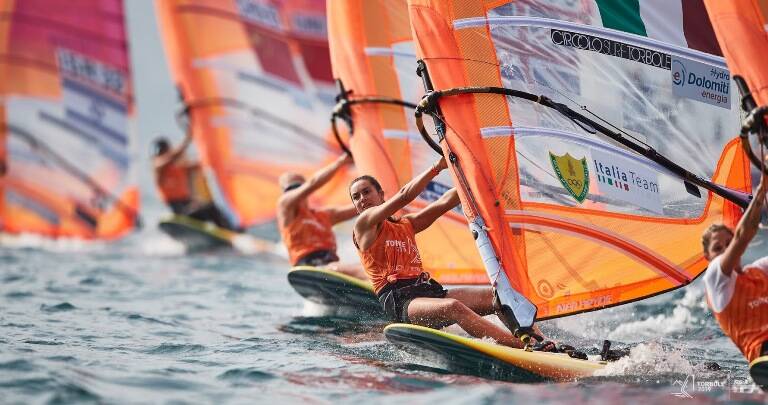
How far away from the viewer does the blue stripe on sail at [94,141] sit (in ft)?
50.6

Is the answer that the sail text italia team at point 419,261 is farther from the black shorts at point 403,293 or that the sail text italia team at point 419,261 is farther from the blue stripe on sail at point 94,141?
the blue stripe on sail at point 94,141

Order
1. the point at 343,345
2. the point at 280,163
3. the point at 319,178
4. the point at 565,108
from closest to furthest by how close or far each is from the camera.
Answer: the point at 565,108 → the point at 343,345 → the point at 319,178 → the point at 280,163

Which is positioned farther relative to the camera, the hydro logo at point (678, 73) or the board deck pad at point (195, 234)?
the board deck pad at point (195, 234)

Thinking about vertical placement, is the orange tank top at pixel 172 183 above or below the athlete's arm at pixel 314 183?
above

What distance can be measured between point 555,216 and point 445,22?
1.33m

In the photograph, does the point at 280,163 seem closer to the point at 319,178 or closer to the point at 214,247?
the point at 214,247

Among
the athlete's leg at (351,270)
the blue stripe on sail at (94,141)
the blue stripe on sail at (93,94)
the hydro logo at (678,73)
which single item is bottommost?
the athlete's leg at (351,270)

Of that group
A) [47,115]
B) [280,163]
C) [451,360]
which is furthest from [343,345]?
[47,115]

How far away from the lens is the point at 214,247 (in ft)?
47.6

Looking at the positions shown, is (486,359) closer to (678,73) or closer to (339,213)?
(678,73)

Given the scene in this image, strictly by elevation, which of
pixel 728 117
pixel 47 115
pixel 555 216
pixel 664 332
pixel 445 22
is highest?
pixel 47 115

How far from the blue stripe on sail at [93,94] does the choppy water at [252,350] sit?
420 cm

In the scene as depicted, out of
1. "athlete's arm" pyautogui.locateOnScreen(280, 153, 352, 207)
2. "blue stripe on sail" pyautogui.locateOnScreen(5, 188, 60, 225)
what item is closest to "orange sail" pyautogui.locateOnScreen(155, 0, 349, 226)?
"blue stripe on sail" pyautogui.locateOnScreen(5, 188, 60, 225)
